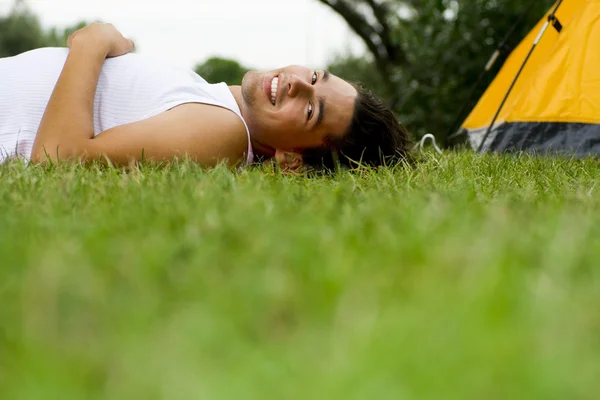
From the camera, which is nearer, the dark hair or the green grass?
the green grass

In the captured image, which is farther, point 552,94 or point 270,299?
point 552,94

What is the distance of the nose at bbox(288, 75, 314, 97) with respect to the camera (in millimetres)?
1745

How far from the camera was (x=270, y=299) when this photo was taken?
1.57 ft

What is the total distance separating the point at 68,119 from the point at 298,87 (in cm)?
64

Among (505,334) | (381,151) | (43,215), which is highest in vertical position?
(505,334)

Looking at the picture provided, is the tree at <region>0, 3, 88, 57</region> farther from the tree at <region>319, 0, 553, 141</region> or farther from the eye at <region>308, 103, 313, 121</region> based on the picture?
the eye at <region>308, 103, 313, 121</region>

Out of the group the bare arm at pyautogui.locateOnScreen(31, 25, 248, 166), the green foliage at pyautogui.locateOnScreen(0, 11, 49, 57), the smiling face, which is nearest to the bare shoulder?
the bare arm at pyautogui.locateOnScreen(31, 25, 248, 166)

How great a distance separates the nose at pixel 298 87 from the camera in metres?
1.75

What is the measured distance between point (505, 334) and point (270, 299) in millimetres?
179

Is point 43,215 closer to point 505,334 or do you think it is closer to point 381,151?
point 505,334

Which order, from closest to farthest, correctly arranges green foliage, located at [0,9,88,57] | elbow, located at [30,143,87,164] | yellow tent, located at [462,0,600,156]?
1. elbow, located at [30,143,87,164]
2. yellow tent, located at [462,0,600,156]
3. green foliage, located at [0,9,88,57]

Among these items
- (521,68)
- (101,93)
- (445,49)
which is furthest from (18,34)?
(101,93)

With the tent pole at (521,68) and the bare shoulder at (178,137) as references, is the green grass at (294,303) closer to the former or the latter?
the bare shoulder at (178,137)

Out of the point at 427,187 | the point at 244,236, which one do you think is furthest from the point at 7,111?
the point at 244,236
